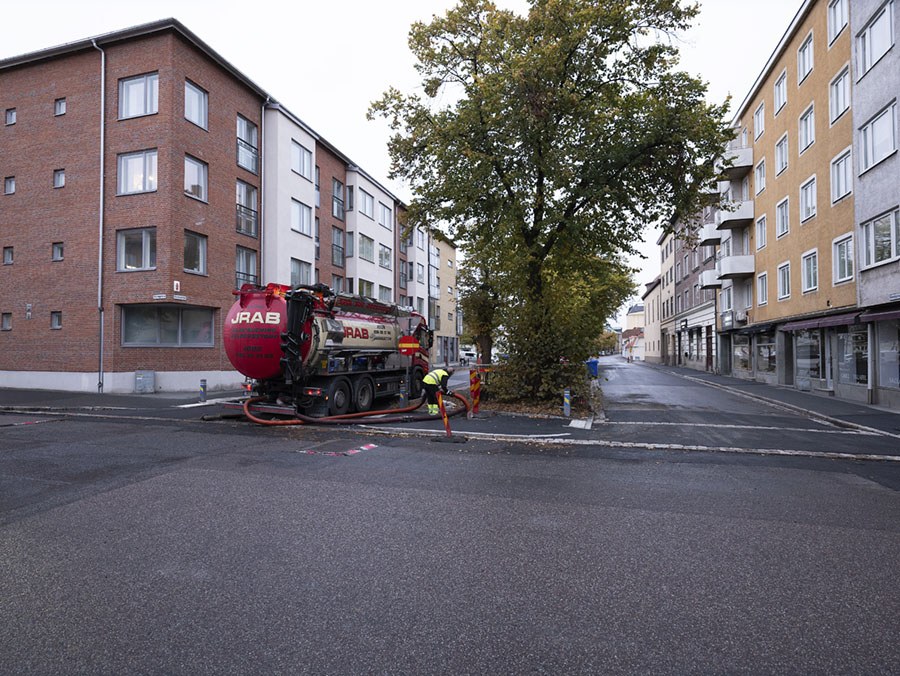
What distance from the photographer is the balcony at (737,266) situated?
27652 mm

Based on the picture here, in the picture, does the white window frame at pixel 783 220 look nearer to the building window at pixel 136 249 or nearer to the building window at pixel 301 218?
the building window at pixel 301 218

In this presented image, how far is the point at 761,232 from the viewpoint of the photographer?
26.8 m

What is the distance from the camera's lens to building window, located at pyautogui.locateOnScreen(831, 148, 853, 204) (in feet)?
57.8

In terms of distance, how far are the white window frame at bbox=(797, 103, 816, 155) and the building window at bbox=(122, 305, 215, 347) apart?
23.9 meters

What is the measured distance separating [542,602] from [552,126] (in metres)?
→ 13.3

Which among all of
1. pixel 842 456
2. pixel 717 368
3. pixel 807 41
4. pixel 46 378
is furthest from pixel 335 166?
pixel 842 456

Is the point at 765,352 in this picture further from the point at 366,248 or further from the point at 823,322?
the point at 366,248

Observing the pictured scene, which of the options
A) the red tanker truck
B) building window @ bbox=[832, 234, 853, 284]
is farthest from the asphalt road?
building window @ bbox=[832, 234, 853, 284]

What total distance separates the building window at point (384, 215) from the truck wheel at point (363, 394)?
2523cm

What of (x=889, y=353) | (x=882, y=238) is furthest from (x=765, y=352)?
(x=882, y=238)

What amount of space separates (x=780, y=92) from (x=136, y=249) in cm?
2708

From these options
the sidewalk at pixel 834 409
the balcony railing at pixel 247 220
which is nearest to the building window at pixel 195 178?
the balcony railing at pixel 247 220

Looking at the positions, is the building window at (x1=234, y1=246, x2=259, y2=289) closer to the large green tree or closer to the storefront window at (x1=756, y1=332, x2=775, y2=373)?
the large green tree

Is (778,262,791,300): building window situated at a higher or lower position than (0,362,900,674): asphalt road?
higher
